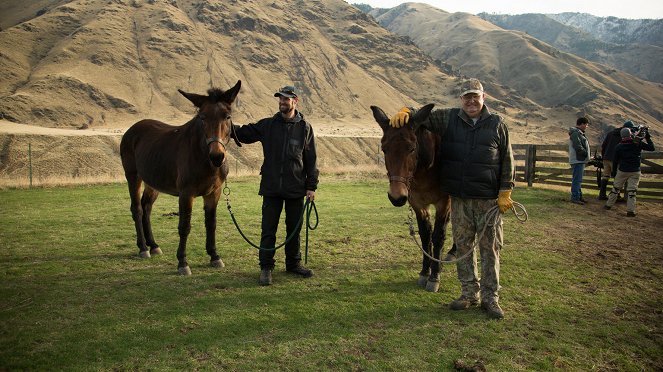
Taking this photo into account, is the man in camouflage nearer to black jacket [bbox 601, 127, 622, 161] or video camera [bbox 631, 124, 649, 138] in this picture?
video camera [bbox 631, 124, 649, 138]

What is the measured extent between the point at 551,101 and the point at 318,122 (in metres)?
73.6

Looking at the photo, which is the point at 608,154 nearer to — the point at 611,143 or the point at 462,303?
the point at 611,143

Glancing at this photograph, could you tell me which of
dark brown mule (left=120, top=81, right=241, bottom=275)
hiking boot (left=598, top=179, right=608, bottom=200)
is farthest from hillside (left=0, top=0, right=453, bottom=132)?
hiking boot (left=598, top=179, right=608, bottom=200)

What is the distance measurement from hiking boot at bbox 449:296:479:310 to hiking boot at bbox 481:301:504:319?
153mm

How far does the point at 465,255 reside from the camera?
468cm

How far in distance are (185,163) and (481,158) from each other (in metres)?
4.05

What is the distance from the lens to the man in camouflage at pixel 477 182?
177 inches

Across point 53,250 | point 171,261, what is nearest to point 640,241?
point 171,261

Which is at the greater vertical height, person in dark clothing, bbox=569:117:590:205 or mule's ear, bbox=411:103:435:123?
mule's ear, bbox=411:103:435:123

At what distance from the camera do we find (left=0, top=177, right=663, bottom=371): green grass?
361 cm

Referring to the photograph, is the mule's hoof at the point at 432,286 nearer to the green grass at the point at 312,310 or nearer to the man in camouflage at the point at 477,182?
the green grass at the point at 312,310

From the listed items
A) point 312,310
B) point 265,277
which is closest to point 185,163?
point 265,277

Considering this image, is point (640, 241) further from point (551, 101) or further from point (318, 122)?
point (551, 101)

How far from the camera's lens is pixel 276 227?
567cm
